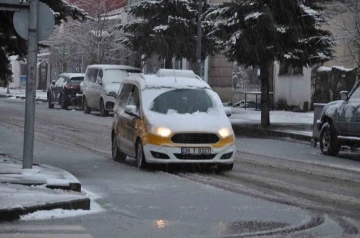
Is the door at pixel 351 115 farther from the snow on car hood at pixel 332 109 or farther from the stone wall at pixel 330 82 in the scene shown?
the stone wall at pixel 330 82

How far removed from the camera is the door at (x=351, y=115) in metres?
19.5

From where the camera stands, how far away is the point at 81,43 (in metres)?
55.5

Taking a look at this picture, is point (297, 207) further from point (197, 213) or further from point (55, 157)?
point (55, 157)

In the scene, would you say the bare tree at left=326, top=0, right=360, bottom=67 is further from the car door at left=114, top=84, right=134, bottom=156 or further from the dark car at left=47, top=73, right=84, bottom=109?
the dark car at left=47, top=73, right=84, bottom=109

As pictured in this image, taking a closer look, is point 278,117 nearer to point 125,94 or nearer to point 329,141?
point 329,141

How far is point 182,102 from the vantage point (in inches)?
661

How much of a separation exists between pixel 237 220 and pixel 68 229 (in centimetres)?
210

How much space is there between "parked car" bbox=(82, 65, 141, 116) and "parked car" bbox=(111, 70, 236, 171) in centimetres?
1763

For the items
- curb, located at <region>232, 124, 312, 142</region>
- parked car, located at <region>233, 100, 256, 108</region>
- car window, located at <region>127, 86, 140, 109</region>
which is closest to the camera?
car window, located at <region>127, 86, 140, 109</region>

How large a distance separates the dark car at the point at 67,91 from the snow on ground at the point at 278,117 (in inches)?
315

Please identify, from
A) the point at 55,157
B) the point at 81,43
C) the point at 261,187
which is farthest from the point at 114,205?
the point at 81,43

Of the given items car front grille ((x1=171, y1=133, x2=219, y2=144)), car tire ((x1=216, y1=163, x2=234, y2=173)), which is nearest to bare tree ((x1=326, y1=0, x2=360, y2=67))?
car tire ((x1=216, y1=163, x2=234, y2=173))

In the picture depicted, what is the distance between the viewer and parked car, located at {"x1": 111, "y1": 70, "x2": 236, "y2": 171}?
1554 cm

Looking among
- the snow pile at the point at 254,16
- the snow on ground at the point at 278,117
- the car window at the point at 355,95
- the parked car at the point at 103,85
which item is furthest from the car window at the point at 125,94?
the parked car at the point at 103,85
